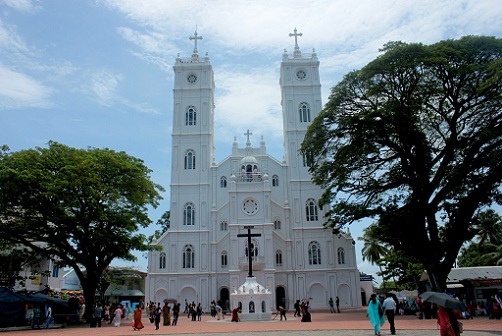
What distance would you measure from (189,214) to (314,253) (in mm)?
13351

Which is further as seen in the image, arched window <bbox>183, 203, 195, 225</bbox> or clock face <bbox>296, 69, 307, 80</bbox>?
clock face <bbox>296, 69, 307, 80</bbox>

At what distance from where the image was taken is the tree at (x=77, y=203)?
79.0 feet

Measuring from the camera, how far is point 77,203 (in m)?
25.3

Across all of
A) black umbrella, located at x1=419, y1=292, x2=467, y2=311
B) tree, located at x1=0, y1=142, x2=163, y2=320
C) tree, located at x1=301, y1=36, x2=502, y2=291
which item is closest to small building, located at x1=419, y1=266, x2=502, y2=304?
tree, located at x1=301, y1=36, x2=502, y2=291

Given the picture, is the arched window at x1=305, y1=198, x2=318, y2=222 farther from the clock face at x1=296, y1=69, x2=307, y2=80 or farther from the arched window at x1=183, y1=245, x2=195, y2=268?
the clock face at x1=296, y1=69, x2=307, y2=80

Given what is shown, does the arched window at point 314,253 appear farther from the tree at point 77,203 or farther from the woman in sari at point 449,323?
the woman in sari at point 449,323

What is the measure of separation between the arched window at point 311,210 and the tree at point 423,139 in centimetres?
1654

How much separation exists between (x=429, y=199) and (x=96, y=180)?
19.3m

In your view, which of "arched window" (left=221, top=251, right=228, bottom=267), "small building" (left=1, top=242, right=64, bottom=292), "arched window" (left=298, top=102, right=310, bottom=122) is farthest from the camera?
"arched window" (left=298, top=102, right=310, bottom=122)

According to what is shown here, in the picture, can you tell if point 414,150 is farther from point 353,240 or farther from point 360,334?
point 353,240

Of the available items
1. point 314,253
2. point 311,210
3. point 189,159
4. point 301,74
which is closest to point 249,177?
point 189,159

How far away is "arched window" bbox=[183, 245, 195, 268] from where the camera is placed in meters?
43.2

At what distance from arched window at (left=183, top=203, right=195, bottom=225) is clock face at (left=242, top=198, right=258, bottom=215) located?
586 centimetres

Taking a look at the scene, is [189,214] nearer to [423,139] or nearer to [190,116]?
[190,116]
